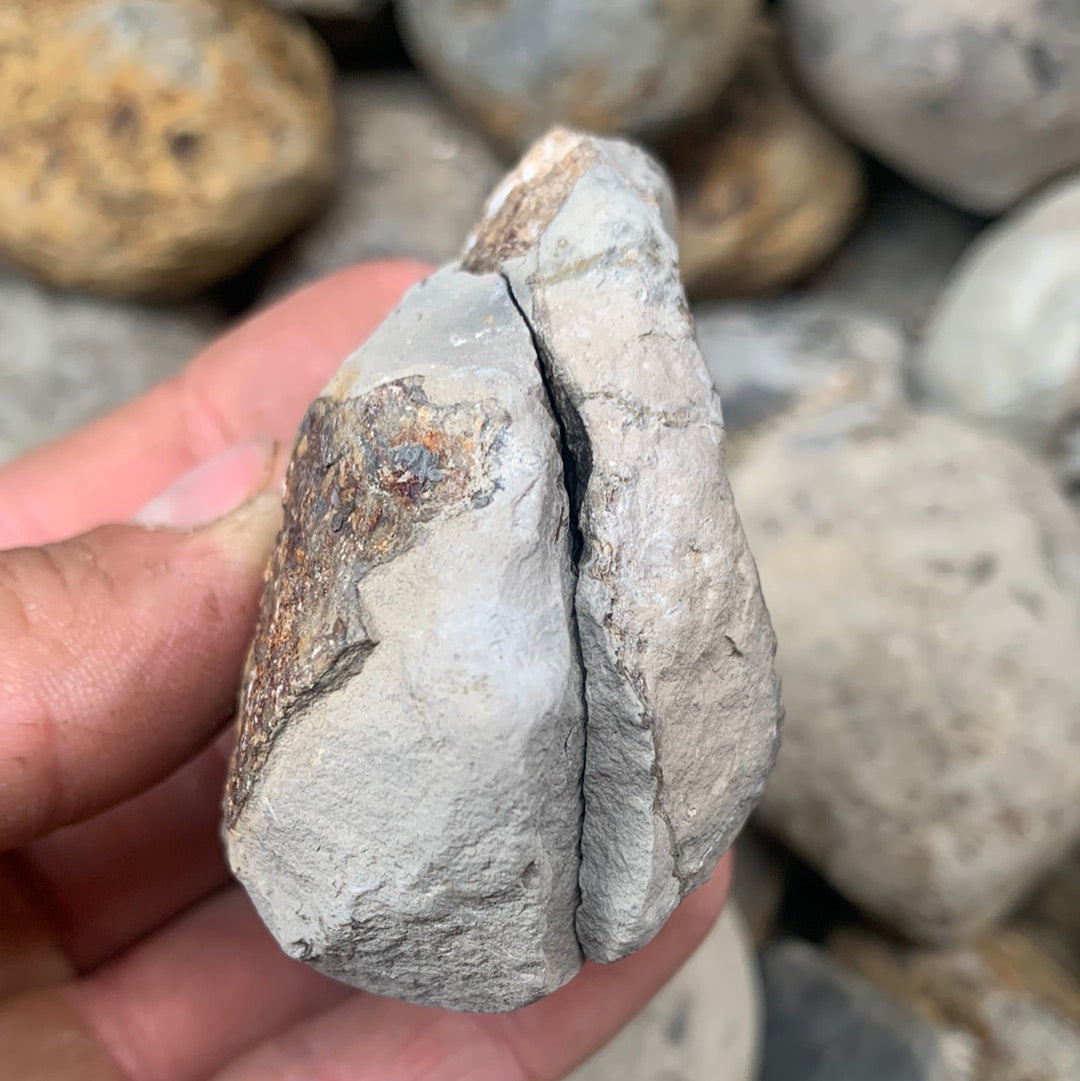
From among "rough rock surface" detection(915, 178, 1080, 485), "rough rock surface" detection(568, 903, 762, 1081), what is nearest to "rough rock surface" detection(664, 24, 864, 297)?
"rough rock surface" detection(915, 178, 1080, 485)

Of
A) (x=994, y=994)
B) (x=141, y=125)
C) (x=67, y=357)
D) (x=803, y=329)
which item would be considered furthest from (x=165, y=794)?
(x=803, y=329)

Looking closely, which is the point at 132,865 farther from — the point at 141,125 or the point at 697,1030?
the point at 141,125

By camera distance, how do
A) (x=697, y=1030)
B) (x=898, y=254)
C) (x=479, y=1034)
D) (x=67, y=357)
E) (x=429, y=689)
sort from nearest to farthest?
(x=429, y=689) < (x=479, y=1034) < (x=697, y=1030) < (x=67, y=357) < (x=898, y=254)

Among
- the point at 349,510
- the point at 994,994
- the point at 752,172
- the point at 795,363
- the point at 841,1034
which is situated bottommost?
the point at 994,994

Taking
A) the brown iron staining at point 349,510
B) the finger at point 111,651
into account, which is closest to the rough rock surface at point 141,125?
the finger at point 111,651

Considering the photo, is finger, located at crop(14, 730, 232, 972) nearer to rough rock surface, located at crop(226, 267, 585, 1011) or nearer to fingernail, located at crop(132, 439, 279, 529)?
fingernail, located at crop(132, 439, 279, 529)

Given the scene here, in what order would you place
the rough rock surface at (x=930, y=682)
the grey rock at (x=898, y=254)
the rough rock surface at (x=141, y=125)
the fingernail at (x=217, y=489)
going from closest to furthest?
the fingernail at (x=217, y=489) < the rough rock surface at (x=930, y=682) < the rough rock surface at (x=141, y=125) < the grey rock at (x=898, y=254)

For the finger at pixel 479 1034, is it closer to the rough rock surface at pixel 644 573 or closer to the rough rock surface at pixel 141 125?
the rough rock surface at pixel 644 573
